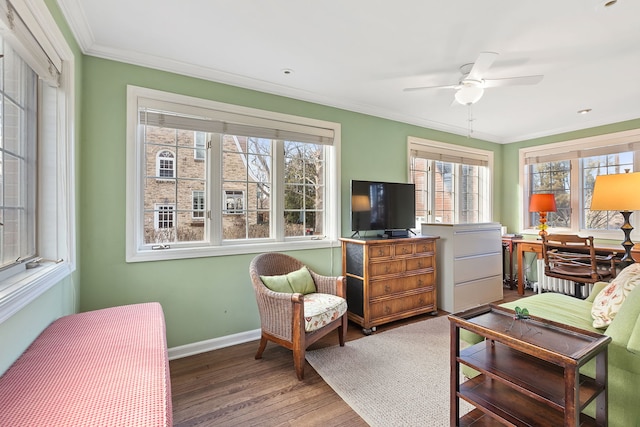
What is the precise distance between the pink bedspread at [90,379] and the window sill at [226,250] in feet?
2.48

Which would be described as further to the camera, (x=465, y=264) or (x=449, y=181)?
(x=449, y=181)

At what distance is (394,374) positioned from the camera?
7.29 ft

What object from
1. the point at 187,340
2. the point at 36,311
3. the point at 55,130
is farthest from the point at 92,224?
the point at 187,340

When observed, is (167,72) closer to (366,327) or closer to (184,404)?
(184,404)

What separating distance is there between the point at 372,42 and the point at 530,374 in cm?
227

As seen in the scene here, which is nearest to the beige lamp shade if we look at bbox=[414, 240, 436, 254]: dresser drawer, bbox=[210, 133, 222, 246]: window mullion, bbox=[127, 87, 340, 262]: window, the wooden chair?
the wooden chair

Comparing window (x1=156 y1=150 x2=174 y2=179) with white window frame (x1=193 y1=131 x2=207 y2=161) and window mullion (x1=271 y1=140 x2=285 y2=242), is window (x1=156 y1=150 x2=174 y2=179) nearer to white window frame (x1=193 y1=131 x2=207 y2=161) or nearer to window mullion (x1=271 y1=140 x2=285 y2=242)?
white window frame (x1=193 y1=131 x2=207 y2=161)

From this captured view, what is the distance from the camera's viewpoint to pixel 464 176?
15.4 ft

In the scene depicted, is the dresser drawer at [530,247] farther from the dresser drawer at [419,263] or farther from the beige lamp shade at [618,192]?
the dresser drawer at [419,263]

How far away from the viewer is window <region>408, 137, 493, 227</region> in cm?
417

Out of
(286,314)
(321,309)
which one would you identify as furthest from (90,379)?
(321,309)

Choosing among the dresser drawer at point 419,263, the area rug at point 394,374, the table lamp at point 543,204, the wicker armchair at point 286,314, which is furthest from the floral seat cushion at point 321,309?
the table lamp at point 543,204

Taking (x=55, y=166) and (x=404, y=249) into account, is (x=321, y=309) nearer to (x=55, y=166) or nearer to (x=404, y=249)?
(x=404, y=249)

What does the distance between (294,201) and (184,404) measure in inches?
77.2
